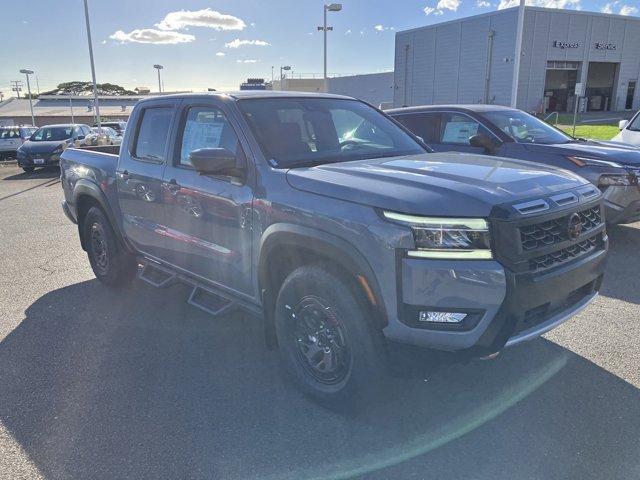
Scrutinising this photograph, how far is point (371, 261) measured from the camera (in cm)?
270

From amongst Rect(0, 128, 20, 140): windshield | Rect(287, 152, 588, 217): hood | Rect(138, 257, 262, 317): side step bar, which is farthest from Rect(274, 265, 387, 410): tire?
Rect(0, 128, 20, 140): windshield

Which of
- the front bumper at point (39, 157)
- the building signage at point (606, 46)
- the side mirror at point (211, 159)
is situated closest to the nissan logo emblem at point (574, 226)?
the side mirror at point (211, 159)

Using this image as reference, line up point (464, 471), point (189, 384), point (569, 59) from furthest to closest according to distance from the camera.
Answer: point (569, 59), point (189, 384), point (464, 471)

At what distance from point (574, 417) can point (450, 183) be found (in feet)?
5.18

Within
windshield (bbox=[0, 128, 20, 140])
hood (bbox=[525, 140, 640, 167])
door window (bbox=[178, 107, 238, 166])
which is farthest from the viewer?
windshield (bbox=[0, 128, 20, 140])

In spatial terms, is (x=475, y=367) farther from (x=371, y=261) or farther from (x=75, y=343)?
(x=75, y=343)

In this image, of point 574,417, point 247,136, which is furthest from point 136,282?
point 574,417

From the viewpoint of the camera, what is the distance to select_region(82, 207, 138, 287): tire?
209 inches

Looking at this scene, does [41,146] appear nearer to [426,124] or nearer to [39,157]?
[39,157]

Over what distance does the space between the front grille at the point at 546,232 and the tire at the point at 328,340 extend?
0.89 metres

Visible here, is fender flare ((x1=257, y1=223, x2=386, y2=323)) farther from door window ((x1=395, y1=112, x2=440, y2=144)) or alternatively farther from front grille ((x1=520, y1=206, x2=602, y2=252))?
door window ((x1=395, y1=112, x2=440, y2=144))

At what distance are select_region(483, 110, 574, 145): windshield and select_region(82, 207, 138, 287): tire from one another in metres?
5.15

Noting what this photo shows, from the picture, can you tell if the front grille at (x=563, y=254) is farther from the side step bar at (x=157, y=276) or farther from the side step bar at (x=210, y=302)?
the side step bar at (x=157, y=276)

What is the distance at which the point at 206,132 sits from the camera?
3.97m
